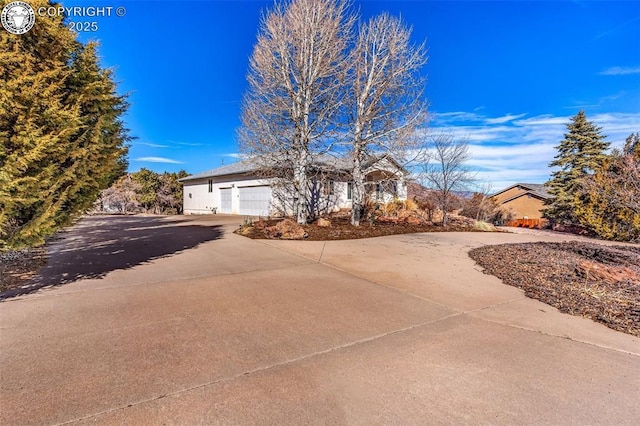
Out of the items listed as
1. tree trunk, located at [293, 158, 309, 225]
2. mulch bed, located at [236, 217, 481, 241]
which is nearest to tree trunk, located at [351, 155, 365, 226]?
mulch bed, located at [236, 217, 481, 241]

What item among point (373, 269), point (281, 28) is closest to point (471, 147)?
point (281, 28)

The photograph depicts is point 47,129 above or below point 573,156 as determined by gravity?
below

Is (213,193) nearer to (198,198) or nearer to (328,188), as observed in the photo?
(198,198)

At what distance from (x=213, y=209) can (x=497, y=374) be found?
73.4ft

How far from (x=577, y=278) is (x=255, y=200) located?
648 inches

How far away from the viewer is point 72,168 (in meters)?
5.04

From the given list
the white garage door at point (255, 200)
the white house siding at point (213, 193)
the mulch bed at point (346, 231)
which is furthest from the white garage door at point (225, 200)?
the mulch bed at point (346, 231)

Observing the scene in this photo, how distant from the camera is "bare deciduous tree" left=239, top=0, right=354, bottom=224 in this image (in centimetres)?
1197

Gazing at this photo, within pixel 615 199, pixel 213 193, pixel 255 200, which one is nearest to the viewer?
pixel 615 199

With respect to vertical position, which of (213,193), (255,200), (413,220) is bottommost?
(413,220)

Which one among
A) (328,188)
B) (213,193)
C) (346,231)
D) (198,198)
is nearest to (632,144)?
(346,231)

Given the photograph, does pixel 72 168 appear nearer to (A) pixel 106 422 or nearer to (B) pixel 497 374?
(A) pixel 106 422

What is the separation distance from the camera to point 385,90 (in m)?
12.5

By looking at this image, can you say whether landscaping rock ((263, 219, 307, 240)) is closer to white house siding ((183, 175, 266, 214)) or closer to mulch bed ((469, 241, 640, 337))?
mulch bed ((469, 241, 640, 337))
